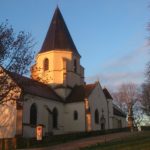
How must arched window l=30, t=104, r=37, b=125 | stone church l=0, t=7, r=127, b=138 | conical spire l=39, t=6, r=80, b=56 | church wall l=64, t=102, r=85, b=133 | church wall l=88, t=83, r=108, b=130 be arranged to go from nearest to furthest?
stone church l=0, t=7, r=127, b=138, arched window l=30, t=104, r=37, b=125, church wall l=64, t=102, r=85, b=133, church wall l=88, t=83, r=108, b=130, conical spire l=39, t=6, r=80, b=56

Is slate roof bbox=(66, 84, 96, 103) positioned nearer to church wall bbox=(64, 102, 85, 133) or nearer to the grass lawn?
church wall bbox=(64, 102, 85, 133)

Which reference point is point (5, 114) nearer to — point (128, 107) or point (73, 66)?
point (73, 66)

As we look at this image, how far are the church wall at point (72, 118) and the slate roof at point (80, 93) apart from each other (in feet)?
2.77

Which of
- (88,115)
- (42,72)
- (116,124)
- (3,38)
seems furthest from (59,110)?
(3,38)

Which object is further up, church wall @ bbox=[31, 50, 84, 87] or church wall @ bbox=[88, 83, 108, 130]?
church wall @ bbox=[31, 50, 84, 87]

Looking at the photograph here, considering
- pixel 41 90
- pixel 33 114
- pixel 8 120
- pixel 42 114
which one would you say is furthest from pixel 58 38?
pixel 8 120

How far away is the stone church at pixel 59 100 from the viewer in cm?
3950

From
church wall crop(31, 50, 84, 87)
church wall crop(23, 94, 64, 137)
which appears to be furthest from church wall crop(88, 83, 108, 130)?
church wall crop(23, 94, 64, 137)

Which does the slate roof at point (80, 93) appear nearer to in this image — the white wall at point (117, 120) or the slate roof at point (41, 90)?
the slate roof at point (41, 90)

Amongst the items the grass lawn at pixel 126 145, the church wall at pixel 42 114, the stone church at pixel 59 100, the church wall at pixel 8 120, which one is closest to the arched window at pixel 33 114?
the stone church at pixel 59 100

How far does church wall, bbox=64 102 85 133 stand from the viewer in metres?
47.6

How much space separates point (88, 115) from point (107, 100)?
8.42 metres

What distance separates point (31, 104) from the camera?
42000 millimetres

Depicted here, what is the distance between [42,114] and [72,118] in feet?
20.3
